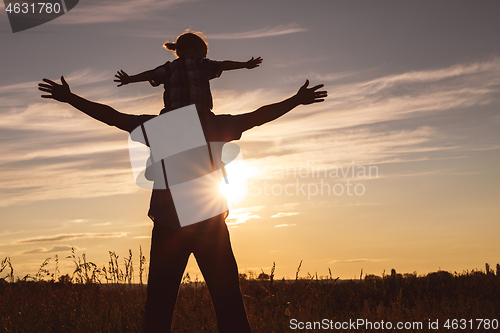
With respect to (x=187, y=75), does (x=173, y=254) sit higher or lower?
lower

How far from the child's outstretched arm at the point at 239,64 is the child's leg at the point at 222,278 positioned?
1.38 metres

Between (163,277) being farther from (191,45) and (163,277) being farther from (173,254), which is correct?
Result: (191,45)

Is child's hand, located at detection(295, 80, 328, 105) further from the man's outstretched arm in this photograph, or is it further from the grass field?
the grass field

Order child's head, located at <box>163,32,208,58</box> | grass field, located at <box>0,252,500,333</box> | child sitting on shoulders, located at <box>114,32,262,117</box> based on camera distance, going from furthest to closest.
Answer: grass field, located at <box>0,252,500,333</box>
child's head, located at <box>163,32,208,58</box>
child sitting on shoulders, located at <box>114,32,262,117</box>

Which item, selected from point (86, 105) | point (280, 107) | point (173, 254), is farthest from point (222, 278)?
point (86, 105)

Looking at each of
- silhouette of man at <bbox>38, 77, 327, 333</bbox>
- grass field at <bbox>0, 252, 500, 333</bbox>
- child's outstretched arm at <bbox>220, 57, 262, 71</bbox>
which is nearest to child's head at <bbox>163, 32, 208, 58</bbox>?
child's outstretched arm at <bbox>220, 57, 262, 71</bbox>

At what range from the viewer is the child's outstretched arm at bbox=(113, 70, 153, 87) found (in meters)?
3.24

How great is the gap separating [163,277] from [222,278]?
409 millimetres

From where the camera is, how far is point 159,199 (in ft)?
9.53

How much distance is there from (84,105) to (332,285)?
5873 mm

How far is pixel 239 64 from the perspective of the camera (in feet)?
11.8

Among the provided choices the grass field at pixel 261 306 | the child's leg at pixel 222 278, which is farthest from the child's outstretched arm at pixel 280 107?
the grass field at pixel 261 306

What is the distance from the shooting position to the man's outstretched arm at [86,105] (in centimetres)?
291

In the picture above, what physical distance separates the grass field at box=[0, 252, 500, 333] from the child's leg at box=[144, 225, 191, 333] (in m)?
1.92
